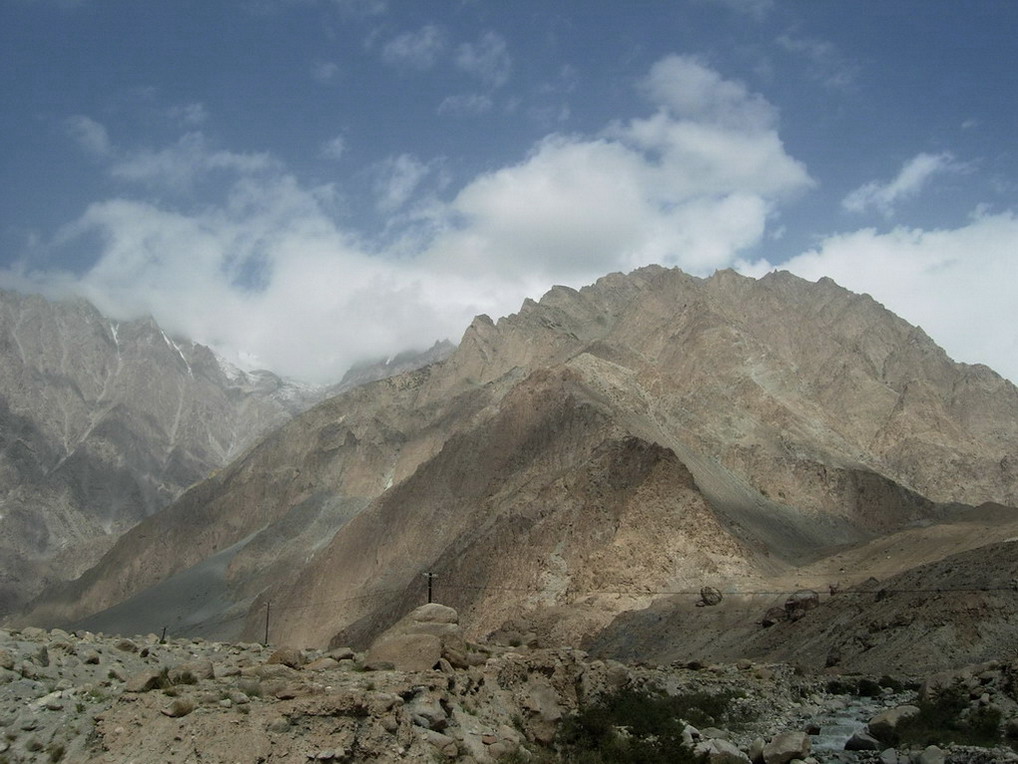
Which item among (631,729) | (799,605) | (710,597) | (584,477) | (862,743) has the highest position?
(584,477)

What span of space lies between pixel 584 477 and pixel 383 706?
5493cm

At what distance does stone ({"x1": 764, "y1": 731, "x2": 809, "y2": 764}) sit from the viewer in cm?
1972

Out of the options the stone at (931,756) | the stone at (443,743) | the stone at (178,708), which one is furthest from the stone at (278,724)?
the stone at (931,756)

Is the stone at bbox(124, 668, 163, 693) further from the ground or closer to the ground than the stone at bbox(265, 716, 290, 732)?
further from the ground

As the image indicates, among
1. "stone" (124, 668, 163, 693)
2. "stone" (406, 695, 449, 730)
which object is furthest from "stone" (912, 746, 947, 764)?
"stone" (124, 668, 163, 693)

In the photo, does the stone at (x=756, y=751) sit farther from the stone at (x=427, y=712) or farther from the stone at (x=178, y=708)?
the stone at (x=178, y=708)

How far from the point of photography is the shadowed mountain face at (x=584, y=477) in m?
64.4

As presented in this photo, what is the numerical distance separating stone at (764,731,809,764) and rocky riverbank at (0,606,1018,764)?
35mm

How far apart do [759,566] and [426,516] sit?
38.1 m

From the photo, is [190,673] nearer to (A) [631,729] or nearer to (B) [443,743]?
(B) [443,743]

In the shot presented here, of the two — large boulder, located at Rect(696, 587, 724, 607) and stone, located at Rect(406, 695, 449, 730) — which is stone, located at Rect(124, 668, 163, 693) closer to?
stone, located at Rect(406, 695, 449, 730)

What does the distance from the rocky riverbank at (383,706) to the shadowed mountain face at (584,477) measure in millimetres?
31688

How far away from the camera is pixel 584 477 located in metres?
70.2

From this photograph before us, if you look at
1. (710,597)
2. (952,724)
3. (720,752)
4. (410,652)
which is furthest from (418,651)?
(710,597)
